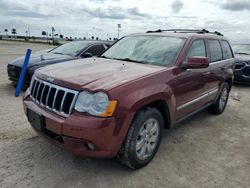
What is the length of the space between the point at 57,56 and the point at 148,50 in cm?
400

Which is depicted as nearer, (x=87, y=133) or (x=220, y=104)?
(x=87, y=133)

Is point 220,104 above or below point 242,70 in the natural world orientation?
below

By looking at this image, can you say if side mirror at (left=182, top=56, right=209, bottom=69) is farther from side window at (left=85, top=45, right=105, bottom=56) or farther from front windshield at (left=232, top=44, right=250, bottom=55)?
front windshield at (left=232, top=44, right=250, bottom=55)

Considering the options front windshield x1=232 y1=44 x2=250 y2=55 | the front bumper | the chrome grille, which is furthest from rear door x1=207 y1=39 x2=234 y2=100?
front windshield x1=232 y1=44 x2=250 y2=55

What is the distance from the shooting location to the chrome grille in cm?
263

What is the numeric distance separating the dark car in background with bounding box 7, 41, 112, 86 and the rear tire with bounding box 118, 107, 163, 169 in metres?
3.43

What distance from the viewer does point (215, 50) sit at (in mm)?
4836

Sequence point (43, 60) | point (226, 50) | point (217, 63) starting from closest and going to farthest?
point (217, 63) < point (226, 50) < point (43, 60)

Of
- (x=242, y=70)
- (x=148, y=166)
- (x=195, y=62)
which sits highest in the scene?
(x=195, y=62)

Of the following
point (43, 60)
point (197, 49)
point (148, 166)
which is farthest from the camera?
point (43, 60)

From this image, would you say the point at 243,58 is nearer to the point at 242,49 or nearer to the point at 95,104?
the point at 242,49

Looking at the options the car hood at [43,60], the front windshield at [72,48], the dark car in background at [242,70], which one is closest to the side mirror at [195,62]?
the car hood at [43,60]

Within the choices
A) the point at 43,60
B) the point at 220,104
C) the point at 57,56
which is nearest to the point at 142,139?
the point at 220,104

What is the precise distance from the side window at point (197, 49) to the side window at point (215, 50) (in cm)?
33
